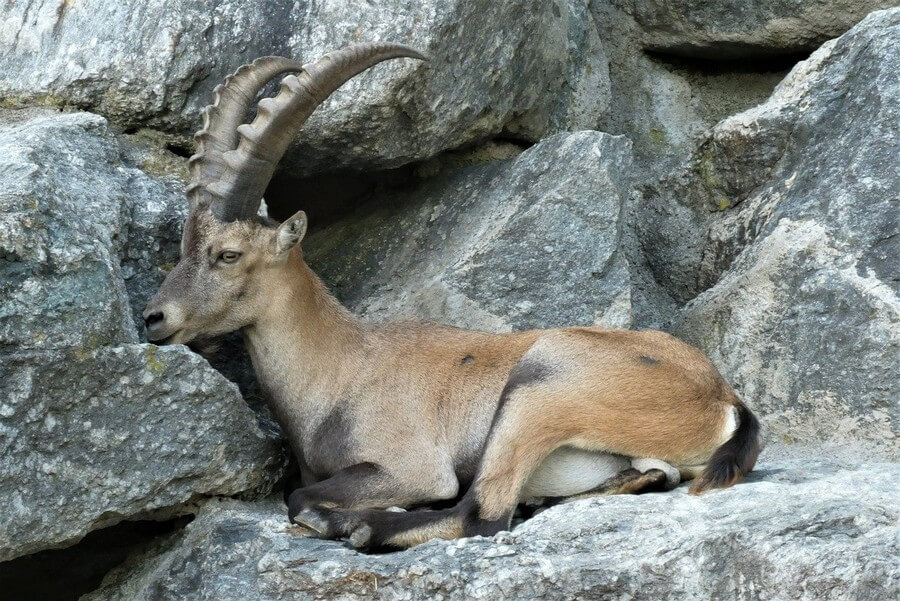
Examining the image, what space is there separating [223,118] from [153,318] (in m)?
1.15

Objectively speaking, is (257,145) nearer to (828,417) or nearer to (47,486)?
(47,486)

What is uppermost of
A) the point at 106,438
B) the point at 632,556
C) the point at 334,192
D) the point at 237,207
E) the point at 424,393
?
the point at 237,207

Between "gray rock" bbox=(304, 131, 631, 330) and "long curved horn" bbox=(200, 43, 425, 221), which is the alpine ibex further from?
"gray rock" bbox=(304, 131, 631, 330)

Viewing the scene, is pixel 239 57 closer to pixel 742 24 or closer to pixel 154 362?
pixel 154 362

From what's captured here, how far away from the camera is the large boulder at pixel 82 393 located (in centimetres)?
529

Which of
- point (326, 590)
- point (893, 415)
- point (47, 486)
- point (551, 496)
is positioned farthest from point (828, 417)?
point (47, 486)

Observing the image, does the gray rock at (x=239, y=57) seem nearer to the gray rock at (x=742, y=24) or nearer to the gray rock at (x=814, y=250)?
the gray rock at (x=814, y=250)

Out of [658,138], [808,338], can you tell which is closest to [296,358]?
[808,338]

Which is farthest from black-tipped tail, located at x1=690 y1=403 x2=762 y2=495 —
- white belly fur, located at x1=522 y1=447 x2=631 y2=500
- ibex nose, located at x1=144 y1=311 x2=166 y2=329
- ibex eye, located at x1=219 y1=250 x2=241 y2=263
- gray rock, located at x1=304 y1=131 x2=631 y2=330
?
ibex nose, located at x1=144 y1=311 x2=166 y2=329

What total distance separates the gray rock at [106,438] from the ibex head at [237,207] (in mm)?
579

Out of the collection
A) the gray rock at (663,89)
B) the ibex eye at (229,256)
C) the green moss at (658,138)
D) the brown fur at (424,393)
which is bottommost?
the brown fur at (424,393)

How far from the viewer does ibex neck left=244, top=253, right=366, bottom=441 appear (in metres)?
6.53

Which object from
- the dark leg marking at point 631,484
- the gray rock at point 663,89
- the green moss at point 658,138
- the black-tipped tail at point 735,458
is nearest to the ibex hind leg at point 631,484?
the dark leg marking at point 631,484

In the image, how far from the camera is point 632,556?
503 cm
